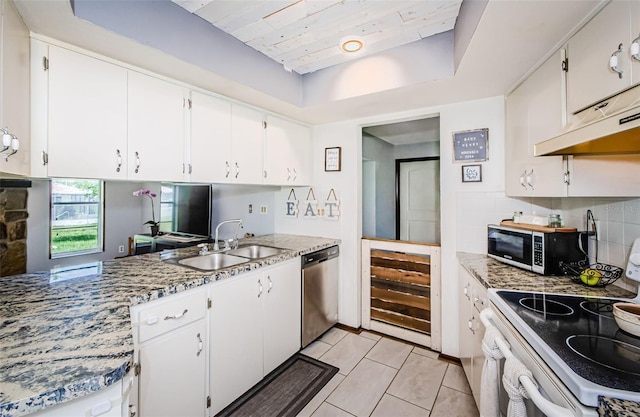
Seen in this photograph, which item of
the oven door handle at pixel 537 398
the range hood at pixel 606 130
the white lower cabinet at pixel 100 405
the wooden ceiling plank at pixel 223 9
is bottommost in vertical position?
the oven door handle at pixel 537 398

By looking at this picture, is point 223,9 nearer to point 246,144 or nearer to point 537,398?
point 246,144

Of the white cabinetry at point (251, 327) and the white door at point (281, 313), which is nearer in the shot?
the white cabinetry at point (251, 327)

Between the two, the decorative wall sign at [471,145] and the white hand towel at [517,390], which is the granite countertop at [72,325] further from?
the decorative wall sign at [471,145]

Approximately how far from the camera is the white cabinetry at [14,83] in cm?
100

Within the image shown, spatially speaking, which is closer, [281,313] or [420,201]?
[281,313]

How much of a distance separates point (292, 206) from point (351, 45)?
180 centimetres

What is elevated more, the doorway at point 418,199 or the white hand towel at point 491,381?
the doorway at point 418,199

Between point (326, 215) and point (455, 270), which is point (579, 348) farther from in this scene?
point (326, 215)

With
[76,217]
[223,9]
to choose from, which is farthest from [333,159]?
[76,217]

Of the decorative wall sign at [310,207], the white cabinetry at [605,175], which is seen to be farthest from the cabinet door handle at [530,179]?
the decorative wall sign at [310,207]

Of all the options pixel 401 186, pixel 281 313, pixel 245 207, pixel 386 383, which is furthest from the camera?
pixel 401 186

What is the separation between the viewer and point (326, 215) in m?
2.99

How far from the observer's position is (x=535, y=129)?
5.44 ft

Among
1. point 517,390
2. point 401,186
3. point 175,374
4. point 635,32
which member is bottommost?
point 175,374
